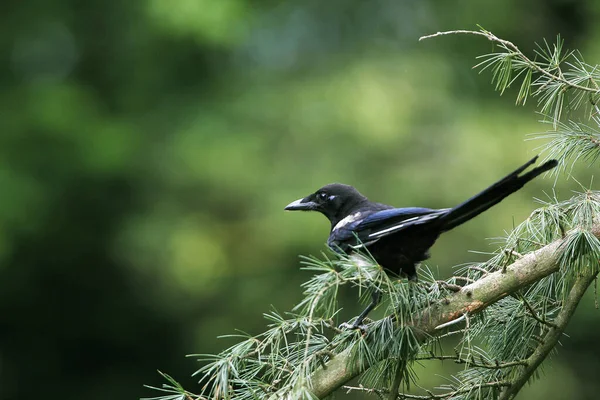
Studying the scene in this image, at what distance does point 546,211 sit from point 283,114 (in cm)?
505

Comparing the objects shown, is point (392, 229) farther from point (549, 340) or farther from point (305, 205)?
point (305, 205)

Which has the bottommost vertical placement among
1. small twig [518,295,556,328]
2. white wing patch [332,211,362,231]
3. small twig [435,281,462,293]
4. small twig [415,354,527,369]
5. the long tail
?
small twig [415,354,527,369]

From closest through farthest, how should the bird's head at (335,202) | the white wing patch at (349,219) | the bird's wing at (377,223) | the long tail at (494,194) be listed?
the long tail at (494,194), the bird's wing at (377,223), the white wing patch at (349,219), the bird's head at (335,202)

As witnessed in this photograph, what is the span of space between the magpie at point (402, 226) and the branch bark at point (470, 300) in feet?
0.46

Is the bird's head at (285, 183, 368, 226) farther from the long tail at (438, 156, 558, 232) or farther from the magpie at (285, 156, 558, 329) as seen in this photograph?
the long tail at (438, 156, 558, 232)

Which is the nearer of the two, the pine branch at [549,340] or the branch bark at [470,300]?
the branch bark at [470,300]

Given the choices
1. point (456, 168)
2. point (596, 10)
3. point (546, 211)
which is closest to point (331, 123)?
point (456, 168)

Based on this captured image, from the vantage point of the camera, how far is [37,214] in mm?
7184

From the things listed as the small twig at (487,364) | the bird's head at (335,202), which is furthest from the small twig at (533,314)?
the bird's head at (335,202)

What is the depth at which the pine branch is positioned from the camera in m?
2.13

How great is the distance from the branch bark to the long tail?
0.17 meters

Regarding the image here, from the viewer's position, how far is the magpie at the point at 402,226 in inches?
83.2

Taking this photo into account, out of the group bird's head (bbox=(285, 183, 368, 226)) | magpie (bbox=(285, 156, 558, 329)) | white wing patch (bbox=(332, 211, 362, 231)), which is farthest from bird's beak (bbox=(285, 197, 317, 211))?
white wing patch (bbox=(332, 211, 362, 231))

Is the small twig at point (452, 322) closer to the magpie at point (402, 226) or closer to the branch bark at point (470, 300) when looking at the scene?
the branch bark at point (470, 300)
